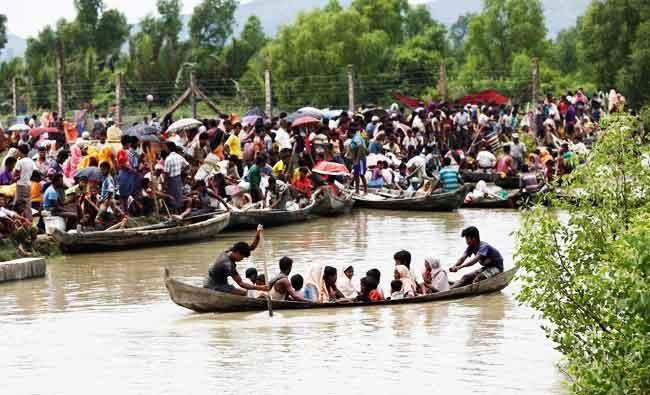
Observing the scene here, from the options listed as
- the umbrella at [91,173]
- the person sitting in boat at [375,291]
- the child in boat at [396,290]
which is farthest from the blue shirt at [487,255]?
the umbrella at [91,173]

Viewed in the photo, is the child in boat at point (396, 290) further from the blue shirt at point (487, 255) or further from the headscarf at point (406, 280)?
the blue shirt at point (487, 255)

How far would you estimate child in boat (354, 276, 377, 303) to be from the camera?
48.4 ft

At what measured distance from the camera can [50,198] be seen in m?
19.1

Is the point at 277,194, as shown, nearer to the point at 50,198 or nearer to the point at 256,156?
the point at 256,156

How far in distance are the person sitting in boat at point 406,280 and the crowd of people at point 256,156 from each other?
2.49 m

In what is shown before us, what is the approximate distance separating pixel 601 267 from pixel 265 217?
47.3 ft

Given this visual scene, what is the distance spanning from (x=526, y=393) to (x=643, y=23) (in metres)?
29.9

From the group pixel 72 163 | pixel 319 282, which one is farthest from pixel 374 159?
pixel 319 282

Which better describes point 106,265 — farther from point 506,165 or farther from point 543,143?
point 543,143

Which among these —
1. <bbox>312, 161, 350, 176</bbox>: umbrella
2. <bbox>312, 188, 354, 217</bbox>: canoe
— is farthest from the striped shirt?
<bbox>312, 161, 350, 176</bbox>: umbrella

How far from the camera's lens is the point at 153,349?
13156 mm

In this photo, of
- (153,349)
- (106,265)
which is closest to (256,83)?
(106,265)

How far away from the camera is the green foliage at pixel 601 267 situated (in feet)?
26.3

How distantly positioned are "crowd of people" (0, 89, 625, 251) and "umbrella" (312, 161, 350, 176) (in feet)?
0.51
